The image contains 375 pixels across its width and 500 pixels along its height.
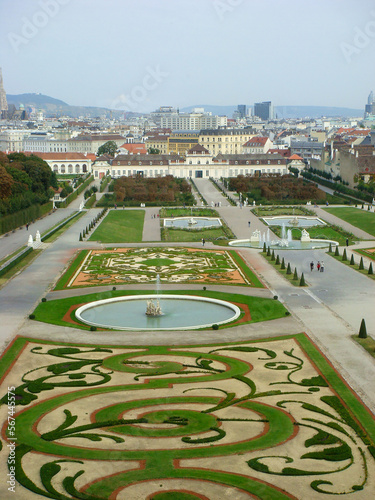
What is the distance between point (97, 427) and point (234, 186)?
84.5m

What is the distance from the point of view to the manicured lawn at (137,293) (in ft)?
111

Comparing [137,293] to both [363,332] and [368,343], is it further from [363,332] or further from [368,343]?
[368,343]

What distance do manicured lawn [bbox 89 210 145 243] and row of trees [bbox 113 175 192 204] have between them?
27.4 feet

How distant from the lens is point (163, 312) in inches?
1388

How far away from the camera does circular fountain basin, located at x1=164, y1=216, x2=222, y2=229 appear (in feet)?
235

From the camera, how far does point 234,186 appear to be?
4085 inches

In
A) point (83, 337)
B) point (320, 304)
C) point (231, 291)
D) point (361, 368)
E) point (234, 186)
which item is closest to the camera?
point (361, 368)

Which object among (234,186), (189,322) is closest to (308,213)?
(234,186)

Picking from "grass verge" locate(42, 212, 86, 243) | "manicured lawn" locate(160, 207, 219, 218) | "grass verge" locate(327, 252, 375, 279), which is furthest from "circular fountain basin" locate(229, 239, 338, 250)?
"manicured lawn" locate(160, 207, 219, 218)

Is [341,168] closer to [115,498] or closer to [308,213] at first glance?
[308,213]

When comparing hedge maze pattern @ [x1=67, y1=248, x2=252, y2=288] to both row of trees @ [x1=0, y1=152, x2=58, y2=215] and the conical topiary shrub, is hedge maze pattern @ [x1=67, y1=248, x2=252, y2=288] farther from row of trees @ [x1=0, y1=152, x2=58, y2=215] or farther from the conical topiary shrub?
row of trees @ [x1=0, y1=152, x2=58, y2=215]

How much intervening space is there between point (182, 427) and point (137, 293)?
60.6ft

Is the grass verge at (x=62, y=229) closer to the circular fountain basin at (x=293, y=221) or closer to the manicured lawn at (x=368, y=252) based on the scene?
the circular fountain basin at (x=293, y=221)

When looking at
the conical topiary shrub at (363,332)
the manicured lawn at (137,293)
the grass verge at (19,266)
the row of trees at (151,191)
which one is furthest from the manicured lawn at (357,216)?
the conical topiary shrub at (363,332)
